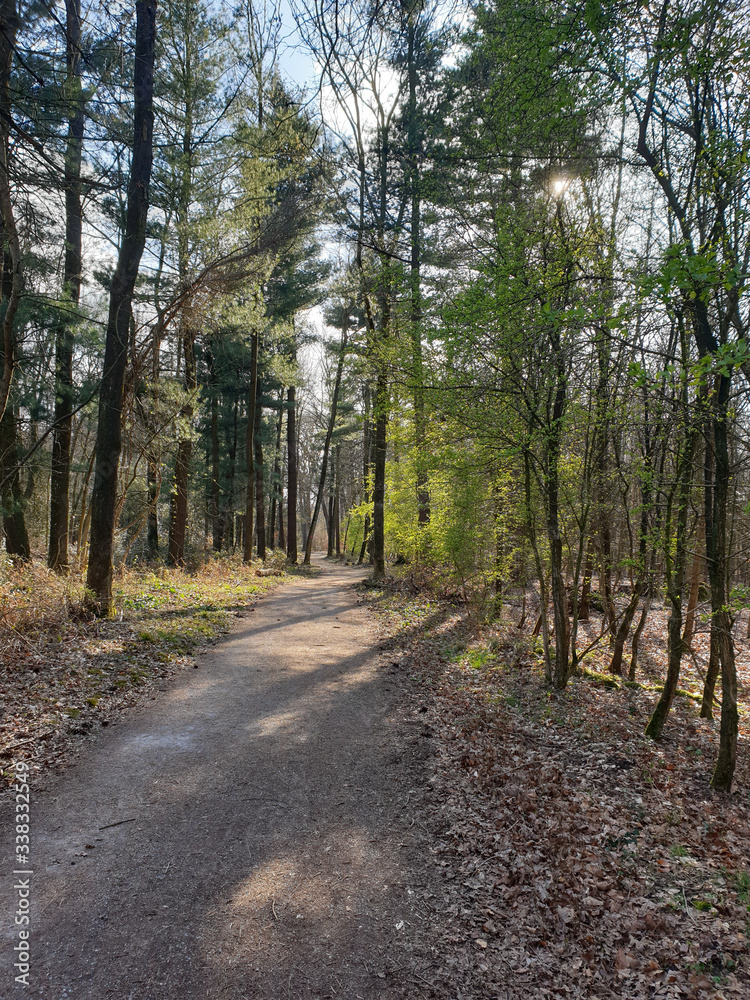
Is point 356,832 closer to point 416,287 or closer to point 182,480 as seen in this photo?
point 416,287

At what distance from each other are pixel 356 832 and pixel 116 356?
307 inches

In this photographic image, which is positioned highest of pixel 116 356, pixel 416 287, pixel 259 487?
pixel 416 287

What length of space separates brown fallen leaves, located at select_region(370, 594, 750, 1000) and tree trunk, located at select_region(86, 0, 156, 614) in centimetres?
576

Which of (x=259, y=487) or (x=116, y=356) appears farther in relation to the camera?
(x=259, y=487)

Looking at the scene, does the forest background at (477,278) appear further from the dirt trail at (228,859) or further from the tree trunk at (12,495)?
the dirt trail at (228,859)

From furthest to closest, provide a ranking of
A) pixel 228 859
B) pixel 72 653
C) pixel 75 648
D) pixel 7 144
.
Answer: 1. pixel 75 648
2. pixel 72 653
3. pixel 7 144
4. pixel 228 859

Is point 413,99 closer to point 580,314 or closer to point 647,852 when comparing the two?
point 580,314

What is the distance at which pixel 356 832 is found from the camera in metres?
3.71

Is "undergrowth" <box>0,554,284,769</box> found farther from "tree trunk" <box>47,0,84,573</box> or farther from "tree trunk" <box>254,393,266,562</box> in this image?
"tree trunk" <box>254,393,266,562</box>

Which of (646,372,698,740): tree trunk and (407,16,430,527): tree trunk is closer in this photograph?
(646,372,698,740): tree trunk

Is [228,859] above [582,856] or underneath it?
above

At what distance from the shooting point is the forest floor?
2584 mm

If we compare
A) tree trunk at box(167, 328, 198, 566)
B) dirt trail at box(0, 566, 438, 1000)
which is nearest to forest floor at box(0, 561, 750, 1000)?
dirt trail at box(0, 566, 438, 1000)

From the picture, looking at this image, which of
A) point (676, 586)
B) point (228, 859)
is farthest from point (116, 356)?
point (676, 586)
